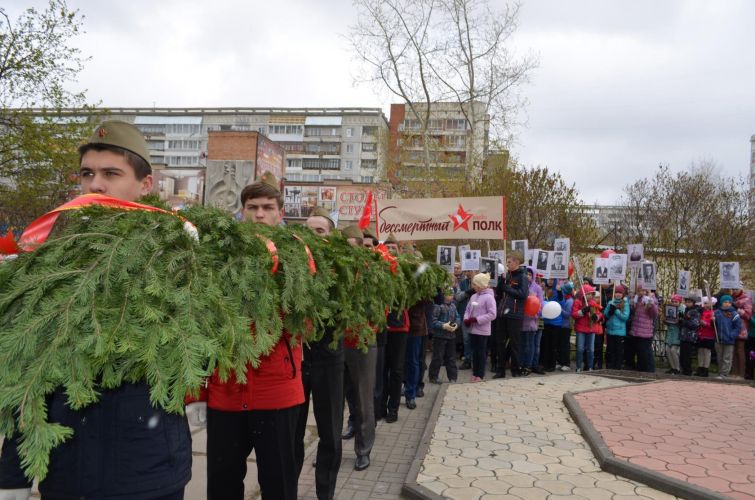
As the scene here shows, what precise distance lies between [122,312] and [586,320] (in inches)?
462

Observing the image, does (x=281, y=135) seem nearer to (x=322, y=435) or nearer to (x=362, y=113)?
(x=362, y=113)

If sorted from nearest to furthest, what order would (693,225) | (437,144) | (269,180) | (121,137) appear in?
(121,137) < (269,180) < (693,225) < (437,144)

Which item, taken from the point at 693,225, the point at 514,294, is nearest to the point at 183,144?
the point at 693,225

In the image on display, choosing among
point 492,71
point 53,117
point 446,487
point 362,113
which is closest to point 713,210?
point 492,71

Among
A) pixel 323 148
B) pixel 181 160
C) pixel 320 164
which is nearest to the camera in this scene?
pixel 320 164

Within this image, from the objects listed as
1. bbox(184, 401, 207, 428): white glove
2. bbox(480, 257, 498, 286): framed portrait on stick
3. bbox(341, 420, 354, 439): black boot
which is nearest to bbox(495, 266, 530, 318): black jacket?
bbox(480, 257, 498, 286): framed portrait on stick

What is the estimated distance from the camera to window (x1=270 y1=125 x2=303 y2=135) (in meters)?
98.2

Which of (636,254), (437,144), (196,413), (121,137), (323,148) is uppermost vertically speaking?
(323,148)

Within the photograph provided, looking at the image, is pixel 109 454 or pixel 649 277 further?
pixel 649 277

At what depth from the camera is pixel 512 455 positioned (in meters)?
5.77

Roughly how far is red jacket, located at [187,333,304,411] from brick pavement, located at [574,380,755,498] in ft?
12.5

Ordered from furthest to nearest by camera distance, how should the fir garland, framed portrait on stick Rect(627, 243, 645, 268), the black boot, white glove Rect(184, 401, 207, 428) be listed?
framed portrait on stick Rect(627, 243, 645, 268) → the black boot → white glove Rect(184, 401, 207, 428) → the fir garland

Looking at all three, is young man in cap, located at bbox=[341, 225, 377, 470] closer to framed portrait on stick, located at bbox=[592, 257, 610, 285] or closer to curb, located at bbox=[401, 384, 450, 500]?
curb, located at bbox=[401, 384, 450, 500]

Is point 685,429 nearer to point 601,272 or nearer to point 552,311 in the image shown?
point 552,311
